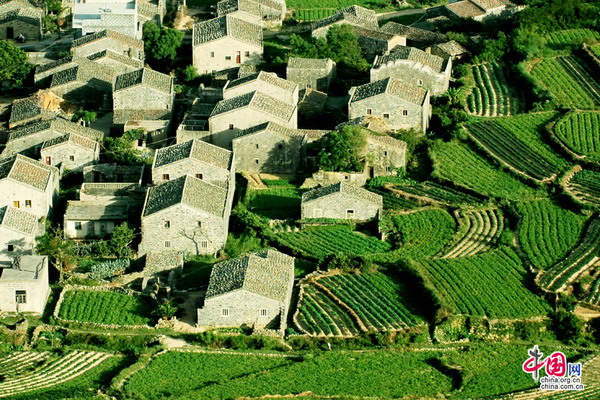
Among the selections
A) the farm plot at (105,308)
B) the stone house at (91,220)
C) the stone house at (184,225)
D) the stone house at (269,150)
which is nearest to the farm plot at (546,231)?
the stone house at (269,150)

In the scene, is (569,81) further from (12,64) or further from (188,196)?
(12,64)

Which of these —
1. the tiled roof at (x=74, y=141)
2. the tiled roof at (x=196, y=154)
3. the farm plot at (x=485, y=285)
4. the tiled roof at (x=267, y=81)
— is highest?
the tiled roof at (x=267, y=81)

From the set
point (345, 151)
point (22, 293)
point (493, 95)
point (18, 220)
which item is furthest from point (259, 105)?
point (22, 293)

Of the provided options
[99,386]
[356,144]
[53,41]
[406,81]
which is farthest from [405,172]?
[53,41]

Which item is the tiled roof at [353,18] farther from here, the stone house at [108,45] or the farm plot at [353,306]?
the farm plot at [353,306]

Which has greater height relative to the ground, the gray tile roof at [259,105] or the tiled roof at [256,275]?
the gray tile roof at [259,105]

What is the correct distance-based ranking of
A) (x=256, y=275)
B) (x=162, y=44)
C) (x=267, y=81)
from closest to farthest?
(x=256, y=275) < (x=267, y=81) < (x=162, y=44)
